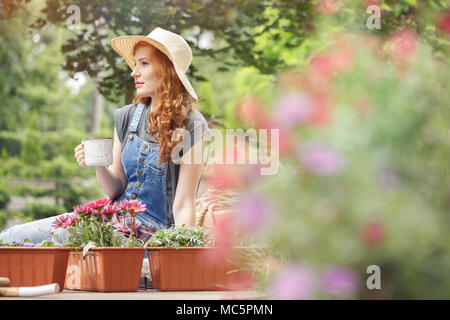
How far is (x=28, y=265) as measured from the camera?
7.75ft

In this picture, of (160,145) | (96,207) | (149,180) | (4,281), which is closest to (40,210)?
(149,180)

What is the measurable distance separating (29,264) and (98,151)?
24.6 inches

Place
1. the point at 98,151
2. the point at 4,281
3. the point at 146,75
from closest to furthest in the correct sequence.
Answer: the point at 4,281 < the point at 98,151 < the point at 146,75

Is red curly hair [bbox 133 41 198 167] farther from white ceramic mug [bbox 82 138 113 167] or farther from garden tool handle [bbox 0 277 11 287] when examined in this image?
garden tool handle [bbox 0 277 11 287]

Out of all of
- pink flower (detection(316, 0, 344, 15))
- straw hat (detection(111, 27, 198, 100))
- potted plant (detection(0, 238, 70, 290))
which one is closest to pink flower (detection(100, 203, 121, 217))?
potted plant (detection(0, 238, 70, 290))

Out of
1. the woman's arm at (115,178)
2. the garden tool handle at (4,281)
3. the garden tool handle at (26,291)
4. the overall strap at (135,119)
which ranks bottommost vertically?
the garden tool handle at (26,291)

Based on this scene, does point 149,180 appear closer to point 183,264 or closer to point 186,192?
point 186,192

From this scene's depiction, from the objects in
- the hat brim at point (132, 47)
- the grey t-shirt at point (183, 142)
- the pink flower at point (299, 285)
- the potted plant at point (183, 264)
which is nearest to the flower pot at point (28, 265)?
the potted plant at point (183, 264)

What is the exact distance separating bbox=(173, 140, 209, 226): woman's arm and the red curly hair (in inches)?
4.8

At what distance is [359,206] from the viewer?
3.27 ft

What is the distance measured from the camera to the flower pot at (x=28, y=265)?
2.35m

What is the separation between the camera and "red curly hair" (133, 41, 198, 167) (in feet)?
10.5

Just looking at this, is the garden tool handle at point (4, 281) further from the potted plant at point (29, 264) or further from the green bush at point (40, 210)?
the green bush at point (40, 210)

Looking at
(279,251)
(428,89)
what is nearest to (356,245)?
(428,89)
